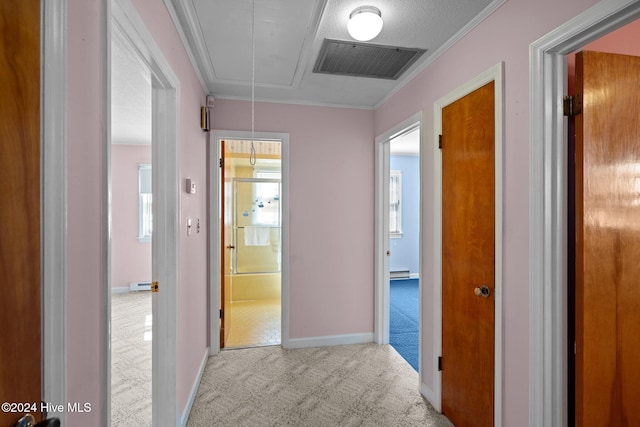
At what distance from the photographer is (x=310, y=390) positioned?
244cm

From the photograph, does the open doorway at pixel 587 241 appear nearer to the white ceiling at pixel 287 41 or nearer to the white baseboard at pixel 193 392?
the white ceiling at pixel 287 41

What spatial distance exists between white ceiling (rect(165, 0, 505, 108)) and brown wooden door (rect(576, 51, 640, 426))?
28.3 inches

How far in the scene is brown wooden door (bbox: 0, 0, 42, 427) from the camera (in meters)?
0.62

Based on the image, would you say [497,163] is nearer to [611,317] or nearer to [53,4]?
[611,317]

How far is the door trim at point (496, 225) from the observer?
1687mm

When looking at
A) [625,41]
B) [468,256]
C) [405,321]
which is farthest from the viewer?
[405,321]

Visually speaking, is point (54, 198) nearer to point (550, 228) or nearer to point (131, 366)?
point (550, 228)

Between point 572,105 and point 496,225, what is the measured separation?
64 cm

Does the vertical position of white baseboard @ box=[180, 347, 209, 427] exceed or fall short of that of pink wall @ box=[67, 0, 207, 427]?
it falls short

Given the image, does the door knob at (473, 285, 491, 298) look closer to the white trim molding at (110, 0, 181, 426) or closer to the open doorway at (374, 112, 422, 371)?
the open doorway at (374, 112, 422, 371)

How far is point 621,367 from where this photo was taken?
55.4 inches

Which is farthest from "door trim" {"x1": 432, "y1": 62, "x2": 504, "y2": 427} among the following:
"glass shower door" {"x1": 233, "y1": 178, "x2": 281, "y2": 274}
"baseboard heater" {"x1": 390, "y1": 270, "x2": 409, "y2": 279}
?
"baseboard heater" {"x1": 390, "y1": 270, "x2": 409, "y2": 279}

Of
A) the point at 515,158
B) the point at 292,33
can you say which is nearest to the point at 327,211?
the point at 292,33

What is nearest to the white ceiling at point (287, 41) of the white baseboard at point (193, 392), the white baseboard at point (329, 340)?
the white baseboard at point (193, 392)
